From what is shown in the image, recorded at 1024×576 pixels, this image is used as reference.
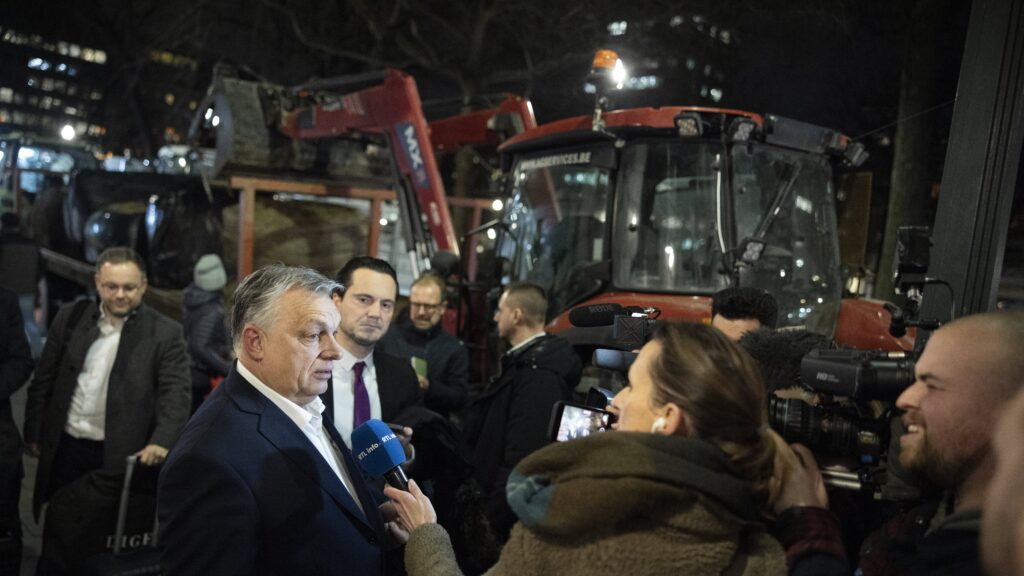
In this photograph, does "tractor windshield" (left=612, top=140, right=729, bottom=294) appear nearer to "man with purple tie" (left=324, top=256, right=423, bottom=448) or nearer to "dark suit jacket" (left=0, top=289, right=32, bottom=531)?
"man with purple tie" (left=324, top=256, right=423, bottom=448)

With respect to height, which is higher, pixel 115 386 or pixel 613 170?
pixel 613 170

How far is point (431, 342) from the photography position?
17.4 ft

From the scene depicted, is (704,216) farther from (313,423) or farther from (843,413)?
(313,423)

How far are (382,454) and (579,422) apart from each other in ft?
1.95

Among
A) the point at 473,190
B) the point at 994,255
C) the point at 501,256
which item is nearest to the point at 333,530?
the point at 994,255

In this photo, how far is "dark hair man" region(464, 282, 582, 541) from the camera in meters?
3.44

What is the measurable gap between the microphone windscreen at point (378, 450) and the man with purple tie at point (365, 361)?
1.08m

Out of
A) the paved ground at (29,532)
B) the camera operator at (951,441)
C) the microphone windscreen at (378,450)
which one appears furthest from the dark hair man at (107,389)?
the camera operator at (951,441)

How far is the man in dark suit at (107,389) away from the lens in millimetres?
4145

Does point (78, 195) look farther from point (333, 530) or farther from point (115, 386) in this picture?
point (333, 530)

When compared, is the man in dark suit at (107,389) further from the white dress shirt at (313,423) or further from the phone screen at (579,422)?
the phone screen at (579,422)

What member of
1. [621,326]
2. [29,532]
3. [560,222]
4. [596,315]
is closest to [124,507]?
[29,532]

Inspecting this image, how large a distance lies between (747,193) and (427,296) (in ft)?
7.35

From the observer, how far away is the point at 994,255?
9.78 ft
